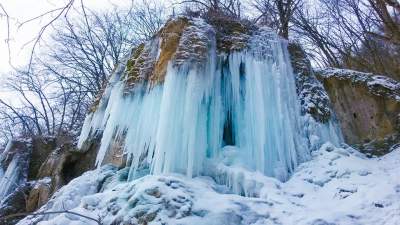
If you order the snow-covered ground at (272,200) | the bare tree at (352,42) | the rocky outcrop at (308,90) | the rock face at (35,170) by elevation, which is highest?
the bare tree at (352,42)

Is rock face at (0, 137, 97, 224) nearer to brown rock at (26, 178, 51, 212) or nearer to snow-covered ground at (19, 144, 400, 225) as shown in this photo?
brown rock at (26, 178, 51, 212)

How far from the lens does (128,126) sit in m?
7.59

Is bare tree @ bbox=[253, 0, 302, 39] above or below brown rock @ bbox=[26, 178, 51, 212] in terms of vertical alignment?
above

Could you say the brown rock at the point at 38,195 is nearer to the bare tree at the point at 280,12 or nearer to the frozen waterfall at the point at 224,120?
the frozen waterfall at the point at 224,120

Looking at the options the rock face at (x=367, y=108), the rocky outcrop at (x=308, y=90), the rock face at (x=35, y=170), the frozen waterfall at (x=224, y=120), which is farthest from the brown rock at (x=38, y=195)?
the rock face at (x=367, y=108)

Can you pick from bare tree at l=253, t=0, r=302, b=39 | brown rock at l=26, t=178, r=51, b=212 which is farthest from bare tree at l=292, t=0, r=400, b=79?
brown rock at l=26, t=178, r=51, b=212

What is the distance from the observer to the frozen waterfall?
6.28 metres

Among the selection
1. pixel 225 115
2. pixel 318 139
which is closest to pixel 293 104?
pixel 318 139

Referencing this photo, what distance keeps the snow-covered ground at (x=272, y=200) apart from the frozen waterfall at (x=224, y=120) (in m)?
0.39

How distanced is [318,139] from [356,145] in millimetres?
1014

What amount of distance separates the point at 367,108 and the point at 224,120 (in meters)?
2.92

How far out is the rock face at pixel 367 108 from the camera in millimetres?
7301

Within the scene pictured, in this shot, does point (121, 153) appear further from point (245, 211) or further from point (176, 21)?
point (245, 211)

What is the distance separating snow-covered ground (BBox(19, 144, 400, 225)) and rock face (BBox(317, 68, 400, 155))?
0.93 metres
